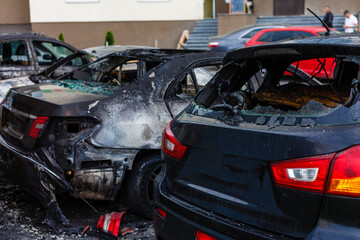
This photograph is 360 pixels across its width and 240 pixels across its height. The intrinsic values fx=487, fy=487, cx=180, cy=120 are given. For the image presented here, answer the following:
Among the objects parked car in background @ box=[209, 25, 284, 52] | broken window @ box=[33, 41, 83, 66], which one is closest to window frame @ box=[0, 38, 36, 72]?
broken window @ box=[33, 41, 83, 66]

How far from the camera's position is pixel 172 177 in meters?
3.02

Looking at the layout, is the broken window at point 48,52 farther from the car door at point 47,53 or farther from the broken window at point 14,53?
the broken window at point 14,53

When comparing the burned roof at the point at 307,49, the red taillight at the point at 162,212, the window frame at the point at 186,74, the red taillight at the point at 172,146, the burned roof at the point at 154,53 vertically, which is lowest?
the red taillight at the point at 162,212

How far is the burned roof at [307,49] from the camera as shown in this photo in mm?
2613

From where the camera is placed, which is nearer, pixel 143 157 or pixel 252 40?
pixel 143 157

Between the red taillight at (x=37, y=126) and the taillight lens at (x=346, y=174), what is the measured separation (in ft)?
8.90

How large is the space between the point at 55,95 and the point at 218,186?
8.06 feet

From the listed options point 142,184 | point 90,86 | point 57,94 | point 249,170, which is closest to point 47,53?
point 90,86

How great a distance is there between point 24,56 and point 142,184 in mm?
5273

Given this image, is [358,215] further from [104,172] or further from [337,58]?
[104,172]

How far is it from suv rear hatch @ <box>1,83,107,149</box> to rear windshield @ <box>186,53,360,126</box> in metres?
1.48

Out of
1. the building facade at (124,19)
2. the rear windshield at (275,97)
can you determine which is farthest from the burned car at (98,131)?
the building facade at (124,19)

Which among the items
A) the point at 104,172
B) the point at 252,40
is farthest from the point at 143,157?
the point at 252,40

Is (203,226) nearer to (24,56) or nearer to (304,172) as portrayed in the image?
(304,172)
